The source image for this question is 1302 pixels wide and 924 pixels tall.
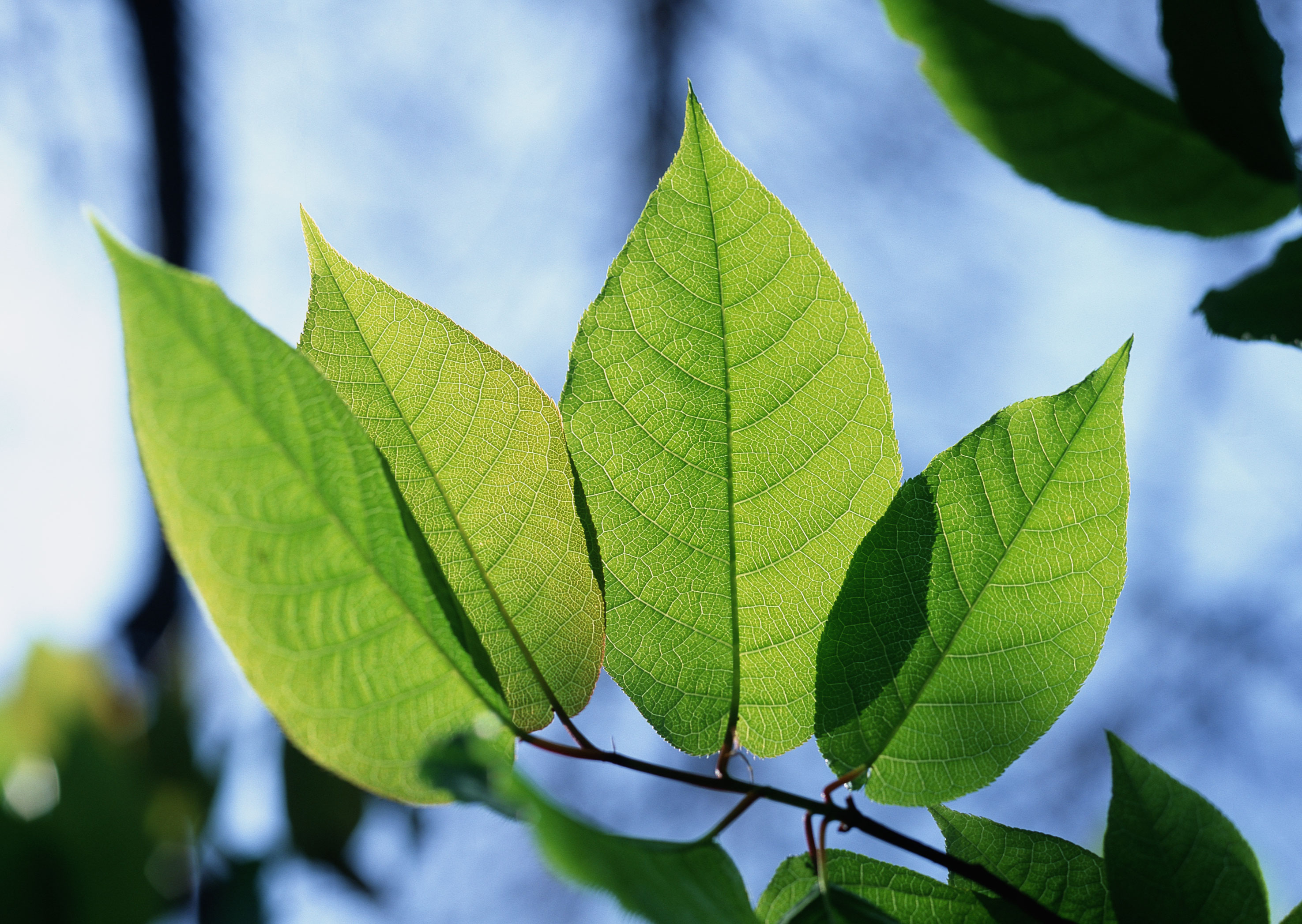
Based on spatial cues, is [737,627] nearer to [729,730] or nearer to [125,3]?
[729,730]

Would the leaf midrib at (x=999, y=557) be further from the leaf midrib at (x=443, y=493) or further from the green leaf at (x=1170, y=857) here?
the leaf midrib at (x=443, y=493)

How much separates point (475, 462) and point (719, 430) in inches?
4.8

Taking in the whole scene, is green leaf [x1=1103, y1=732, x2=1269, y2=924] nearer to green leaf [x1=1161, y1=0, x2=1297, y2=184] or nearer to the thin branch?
the thin branch

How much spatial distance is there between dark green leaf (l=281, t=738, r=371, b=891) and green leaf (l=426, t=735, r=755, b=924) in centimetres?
13

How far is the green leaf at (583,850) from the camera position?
26cm

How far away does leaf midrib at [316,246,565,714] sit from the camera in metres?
0.43

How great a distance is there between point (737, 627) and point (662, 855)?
5.2 inches

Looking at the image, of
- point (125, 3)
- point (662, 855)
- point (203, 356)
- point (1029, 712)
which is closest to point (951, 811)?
point (1029, 712)

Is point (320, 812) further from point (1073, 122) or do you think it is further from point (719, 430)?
point (1073, 122)

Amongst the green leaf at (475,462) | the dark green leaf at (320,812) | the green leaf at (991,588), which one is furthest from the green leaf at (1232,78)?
the dark green leaf at (320,812)

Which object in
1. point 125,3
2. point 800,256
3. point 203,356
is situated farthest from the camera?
point 125,3

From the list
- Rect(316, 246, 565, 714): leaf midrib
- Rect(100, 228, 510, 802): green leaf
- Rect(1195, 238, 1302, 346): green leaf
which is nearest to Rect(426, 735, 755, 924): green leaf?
Rect(100, 228, 510, 802): green leaf

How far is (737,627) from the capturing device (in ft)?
1.50

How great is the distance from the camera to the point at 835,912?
381 mm
